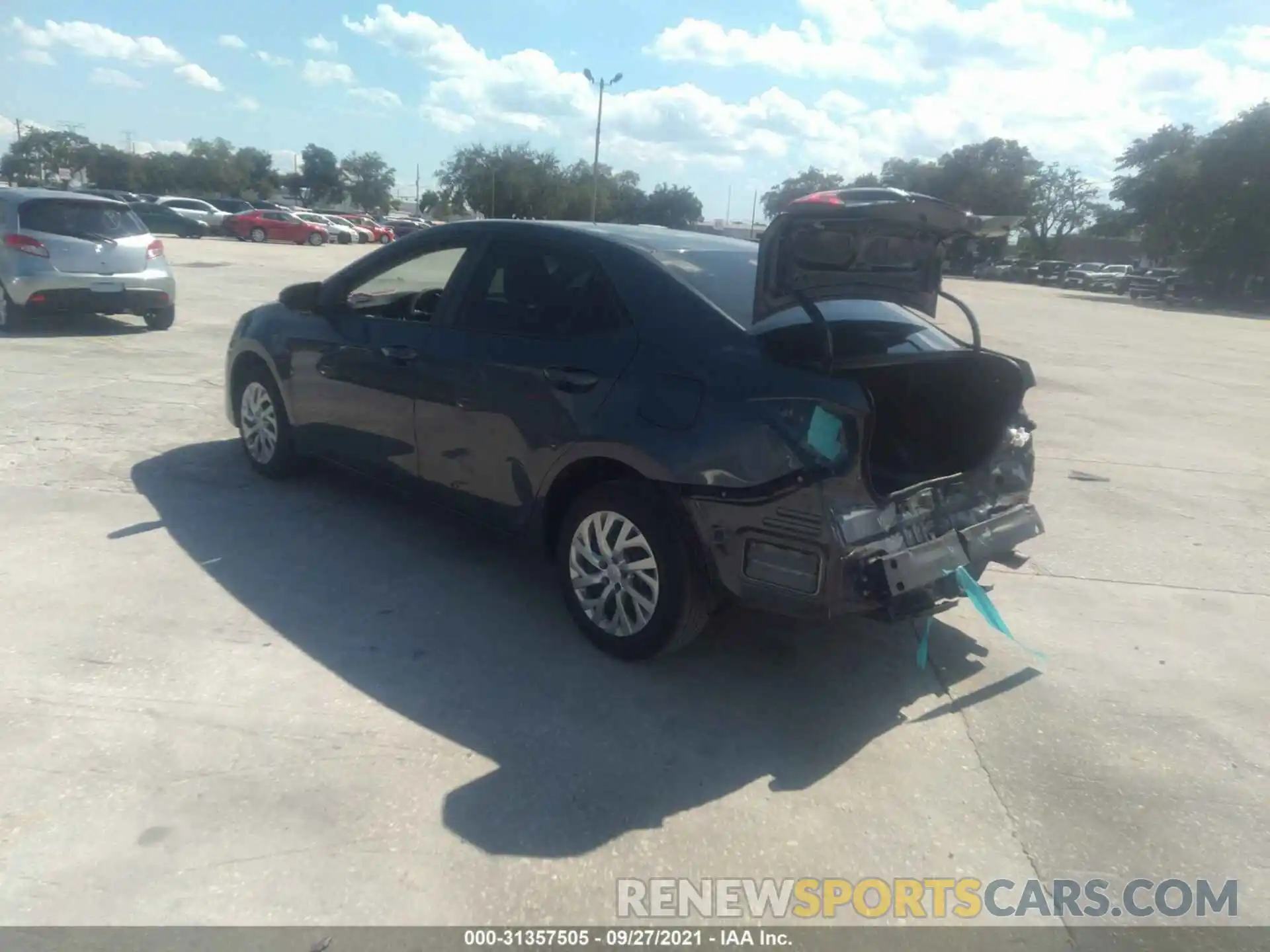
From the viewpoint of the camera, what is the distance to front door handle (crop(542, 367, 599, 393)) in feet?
13.7

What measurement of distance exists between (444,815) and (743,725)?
1.23m

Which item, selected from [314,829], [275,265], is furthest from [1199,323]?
[314,829]

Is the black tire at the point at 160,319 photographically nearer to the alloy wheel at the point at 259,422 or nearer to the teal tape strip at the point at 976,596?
the alloy wheel at the point at 259,422

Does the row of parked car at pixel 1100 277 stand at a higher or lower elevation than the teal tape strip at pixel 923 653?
higher

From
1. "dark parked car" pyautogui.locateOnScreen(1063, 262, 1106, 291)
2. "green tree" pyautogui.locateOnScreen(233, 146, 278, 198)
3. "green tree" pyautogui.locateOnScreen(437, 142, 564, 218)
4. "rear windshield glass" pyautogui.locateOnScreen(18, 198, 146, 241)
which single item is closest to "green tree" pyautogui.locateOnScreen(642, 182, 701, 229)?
"green tree" pyautogui.locateOnScreen(437, 142, 564, 218)

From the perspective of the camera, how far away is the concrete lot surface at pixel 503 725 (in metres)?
2.99

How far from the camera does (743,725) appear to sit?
386cm

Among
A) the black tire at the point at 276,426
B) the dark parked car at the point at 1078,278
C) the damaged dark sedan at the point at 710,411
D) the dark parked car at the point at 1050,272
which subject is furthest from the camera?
the dark parked car at the point at 1050,272

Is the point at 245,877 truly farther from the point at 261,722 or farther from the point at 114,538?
the point at 114,538

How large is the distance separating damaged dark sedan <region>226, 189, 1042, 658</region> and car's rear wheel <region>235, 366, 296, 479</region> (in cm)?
98

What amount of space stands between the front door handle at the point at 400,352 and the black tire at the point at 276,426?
3.82ft

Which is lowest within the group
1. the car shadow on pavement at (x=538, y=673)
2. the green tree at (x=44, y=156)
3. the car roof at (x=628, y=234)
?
the car shadow on pavement at (x=538, y=673)

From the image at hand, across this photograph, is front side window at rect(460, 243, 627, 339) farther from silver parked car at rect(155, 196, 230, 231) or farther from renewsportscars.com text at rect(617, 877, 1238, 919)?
silver parked car at rect(155, 196, 230, 231)

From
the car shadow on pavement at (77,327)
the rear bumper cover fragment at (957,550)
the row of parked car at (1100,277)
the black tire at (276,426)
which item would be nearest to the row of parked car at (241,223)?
the car shadow on pavement at (77,327)
